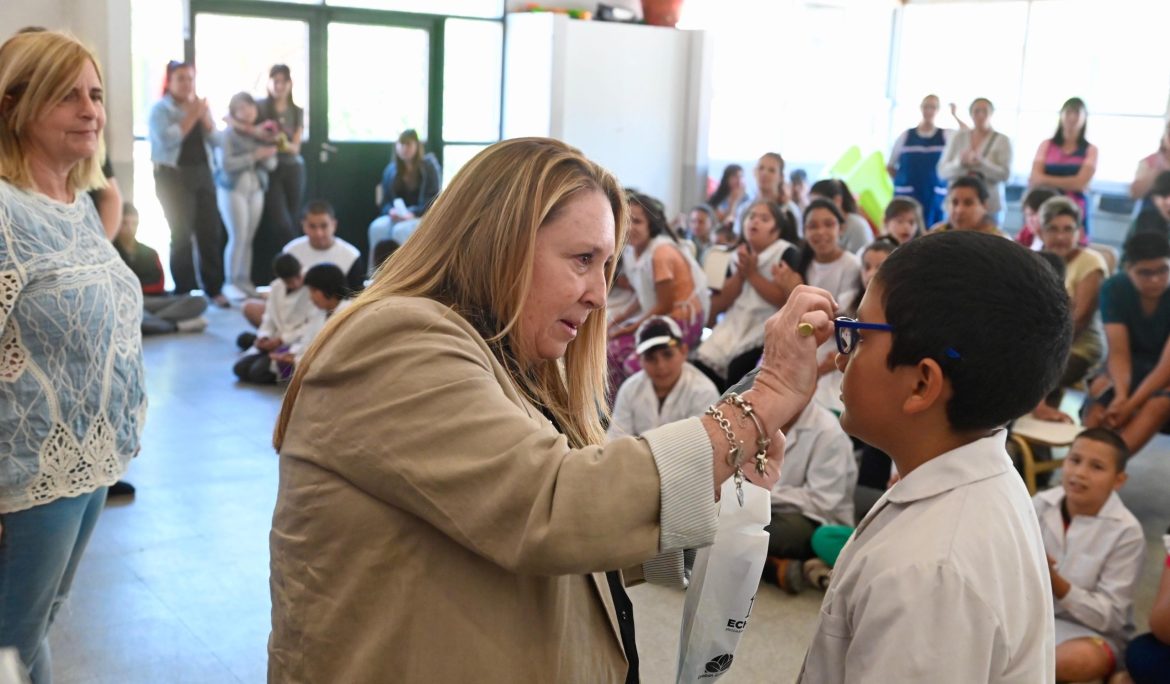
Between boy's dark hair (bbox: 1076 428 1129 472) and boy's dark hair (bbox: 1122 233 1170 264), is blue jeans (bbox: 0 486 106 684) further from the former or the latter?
boy's dark hair (bbox: 1122 233 1170 264)

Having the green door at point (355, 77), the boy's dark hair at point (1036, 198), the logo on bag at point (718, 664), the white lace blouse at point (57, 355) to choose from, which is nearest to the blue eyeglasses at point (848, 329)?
the logo on bag at point (718, 664)

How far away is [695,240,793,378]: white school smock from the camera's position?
5434mm

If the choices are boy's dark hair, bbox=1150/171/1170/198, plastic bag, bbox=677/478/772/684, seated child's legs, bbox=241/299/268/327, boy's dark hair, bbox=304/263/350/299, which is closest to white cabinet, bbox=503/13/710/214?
seated child's legs, bbox=241/299/268/327

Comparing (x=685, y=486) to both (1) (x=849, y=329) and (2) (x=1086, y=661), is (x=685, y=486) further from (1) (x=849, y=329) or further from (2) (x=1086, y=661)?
(2) (x=1086, y=661)

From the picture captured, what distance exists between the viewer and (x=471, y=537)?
3.59 feet

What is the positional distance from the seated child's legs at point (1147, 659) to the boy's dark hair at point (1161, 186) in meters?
4.04

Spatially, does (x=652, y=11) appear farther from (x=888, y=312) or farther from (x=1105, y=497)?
(x=888, y=312)

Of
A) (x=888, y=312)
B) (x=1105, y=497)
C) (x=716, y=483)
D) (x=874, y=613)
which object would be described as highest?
(x=888, y=312)

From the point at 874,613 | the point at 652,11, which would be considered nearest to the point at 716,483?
the point at 874,613

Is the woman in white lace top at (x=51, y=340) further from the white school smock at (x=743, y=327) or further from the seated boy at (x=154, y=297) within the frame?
the seated boy at (x=154, y=297)

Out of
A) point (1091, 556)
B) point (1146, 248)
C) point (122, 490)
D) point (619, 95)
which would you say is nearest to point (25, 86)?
point (122, 490)

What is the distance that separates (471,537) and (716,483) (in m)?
0.25

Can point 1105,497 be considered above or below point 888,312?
below

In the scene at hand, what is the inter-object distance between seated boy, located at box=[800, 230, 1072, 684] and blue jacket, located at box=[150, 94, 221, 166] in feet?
25.0
